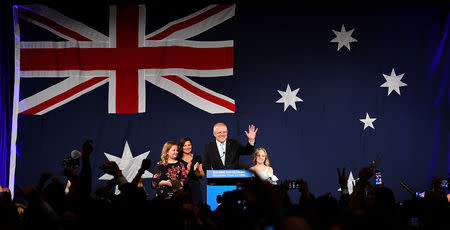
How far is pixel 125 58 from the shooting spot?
867 cm

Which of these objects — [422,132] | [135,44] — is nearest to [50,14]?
[135,44]

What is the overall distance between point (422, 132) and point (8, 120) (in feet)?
22.6

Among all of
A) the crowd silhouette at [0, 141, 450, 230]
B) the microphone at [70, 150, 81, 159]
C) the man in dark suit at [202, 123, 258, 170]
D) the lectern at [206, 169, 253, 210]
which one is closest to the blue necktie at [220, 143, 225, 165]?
the man in dark suit at [202, 123, 258, 170]

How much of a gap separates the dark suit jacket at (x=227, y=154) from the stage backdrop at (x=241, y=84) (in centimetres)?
69

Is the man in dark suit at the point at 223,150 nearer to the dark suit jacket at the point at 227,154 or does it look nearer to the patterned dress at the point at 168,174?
the dark suit jacket at the point at 227,154

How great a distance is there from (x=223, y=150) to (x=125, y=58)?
2.46 metres

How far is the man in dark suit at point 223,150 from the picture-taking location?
7555 mm

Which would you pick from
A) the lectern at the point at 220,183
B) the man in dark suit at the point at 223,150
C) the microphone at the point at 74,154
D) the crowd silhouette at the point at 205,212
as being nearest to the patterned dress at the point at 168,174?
the man in dark suit at the point at 223,150

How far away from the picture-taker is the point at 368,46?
862 centimetres

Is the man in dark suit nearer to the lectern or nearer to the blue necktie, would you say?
the blue necktie

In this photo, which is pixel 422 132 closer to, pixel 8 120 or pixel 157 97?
pixel 157 97

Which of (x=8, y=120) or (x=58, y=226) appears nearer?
(x=58, y=226)

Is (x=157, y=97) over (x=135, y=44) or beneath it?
beneath

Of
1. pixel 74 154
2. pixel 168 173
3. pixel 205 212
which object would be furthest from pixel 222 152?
pixel 205 212
